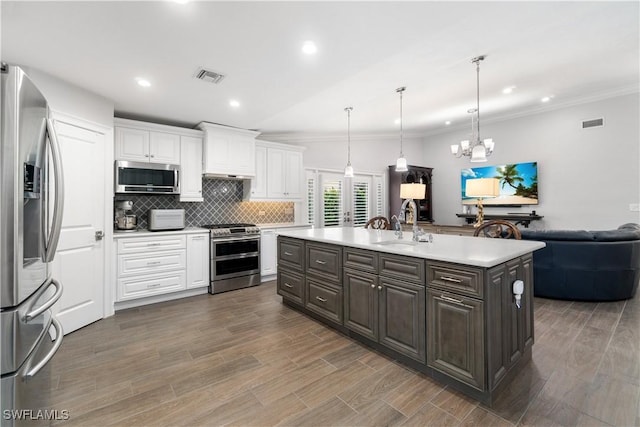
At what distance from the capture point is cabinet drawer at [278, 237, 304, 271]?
337cm

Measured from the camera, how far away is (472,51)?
3021 mm

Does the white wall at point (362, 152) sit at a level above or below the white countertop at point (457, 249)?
above

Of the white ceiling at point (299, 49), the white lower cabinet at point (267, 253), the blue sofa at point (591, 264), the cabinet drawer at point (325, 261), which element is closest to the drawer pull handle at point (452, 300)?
the cabinet drawer at point (325, 261)

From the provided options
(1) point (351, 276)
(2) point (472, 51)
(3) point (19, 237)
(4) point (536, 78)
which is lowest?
(1) point (351, 276)

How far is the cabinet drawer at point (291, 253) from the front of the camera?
3.37m

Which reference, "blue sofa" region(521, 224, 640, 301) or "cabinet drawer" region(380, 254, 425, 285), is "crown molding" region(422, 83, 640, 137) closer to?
"blue sofa" region(521, 224, 640, 301)

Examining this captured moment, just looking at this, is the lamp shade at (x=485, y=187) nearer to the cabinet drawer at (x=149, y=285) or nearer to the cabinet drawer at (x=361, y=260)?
the cabinet drawer at (x=361, y=260)

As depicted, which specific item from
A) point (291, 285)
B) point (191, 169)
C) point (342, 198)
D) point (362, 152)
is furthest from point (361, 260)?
point (362, 152)

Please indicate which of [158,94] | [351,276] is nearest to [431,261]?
[351,276]

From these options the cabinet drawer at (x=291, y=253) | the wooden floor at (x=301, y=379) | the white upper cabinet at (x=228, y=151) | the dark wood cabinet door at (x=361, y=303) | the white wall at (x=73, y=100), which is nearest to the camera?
the wooden floor at (x=301, y=379)

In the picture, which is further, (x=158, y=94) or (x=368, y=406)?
(x=158, y=94)

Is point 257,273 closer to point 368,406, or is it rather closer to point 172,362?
point 172,362

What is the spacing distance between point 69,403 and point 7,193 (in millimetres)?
1576

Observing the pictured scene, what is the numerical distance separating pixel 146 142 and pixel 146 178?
1.61 ft
